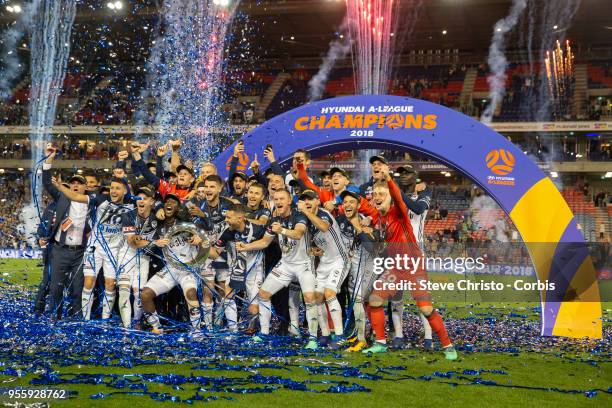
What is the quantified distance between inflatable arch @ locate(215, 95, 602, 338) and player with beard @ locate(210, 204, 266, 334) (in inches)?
80.8

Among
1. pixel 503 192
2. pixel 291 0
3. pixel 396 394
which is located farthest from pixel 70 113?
pixel 396 394

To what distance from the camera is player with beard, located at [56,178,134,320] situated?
9266 mm

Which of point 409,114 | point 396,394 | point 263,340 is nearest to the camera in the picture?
point 396,394

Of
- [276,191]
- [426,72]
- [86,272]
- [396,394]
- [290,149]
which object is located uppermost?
[426,72]

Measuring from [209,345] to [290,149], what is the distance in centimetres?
376

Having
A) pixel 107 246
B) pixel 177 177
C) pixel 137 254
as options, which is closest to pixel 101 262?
pixel 107 246

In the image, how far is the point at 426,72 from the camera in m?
38.6

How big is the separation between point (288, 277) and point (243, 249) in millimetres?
672

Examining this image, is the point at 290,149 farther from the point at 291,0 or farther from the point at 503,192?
the point at 291,0

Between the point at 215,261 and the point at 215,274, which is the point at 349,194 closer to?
the point at 215,261

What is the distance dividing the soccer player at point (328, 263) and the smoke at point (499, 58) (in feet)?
81.7

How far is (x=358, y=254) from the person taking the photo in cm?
899

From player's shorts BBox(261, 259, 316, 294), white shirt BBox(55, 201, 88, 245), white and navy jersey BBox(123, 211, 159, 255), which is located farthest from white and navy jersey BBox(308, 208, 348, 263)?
white shirt BBox(55, 201, 88, 245)

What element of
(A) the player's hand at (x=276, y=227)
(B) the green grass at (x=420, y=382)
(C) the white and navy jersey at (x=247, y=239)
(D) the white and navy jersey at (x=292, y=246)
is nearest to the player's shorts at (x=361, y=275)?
(D) the white and navy jersey at (x=292, y=246)
